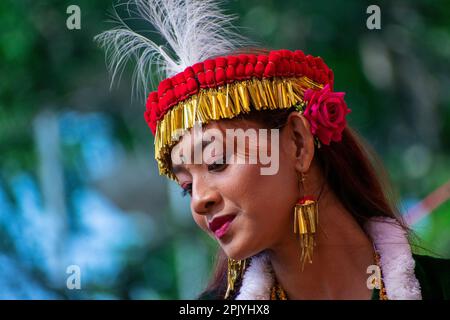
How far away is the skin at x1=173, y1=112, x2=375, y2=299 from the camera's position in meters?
1.48

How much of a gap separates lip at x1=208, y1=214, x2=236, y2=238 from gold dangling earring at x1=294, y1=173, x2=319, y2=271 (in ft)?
0.49

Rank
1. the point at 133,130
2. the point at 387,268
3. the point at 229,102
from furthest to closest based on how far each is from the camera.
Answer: the point at 133,130, the point at 387,268, the point at 229,102

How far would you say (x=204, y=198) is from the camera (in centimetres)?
148

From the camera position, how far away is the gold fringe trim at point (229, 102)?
1458 millimetres

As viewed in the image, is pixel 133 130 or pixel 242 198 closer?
pixel 242 198

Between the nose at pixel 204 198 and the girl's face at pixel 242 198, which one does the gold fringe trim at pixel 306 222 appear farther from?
the nose at pixel 204 198

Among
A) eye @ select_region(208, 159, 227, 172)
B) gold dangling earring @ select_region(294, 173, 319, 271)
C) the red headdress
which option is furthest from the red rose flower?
eye @ select_region(208, 159, 227, 172)

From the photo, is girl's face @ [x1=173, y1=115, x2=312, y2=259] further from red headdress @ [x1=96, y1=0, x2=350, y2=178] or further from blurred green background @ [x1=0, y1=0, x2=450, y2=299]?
blurred green background @ [x1=0, y1=0, x2=450, y2=299]

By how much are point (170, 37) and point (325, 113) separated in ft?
1.47

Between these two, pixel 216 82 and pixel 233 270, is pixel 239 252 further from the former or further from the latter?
pixel 216 82

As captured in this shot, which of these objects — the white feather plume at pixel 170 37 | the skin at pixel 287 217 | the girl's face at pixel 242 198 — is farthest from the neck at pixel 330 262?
the white feather plume at pixel 170 37

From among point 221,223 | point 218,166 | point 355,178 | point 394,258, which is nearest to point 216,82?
point 218,166

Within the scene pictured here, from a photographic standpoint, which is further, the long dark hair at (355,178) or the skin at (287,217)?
the long dark hair at (355,178)

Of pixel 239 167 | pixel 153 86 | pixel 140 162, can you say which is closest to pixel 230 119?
pixel 239 167
